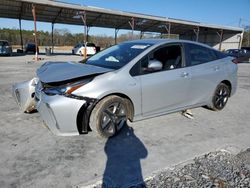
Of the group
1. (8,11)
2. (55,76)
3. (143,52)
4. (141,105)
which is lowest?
(141,105)

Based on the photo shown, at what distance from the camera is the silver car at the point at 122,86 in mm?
3369

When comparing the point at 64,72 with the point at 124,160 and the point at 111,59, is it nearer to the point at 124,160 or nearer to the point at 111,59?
the point at 111,59

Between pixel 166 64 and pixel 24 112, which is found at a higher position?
pixel 166 64

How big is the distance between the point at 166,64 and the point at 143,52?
1.91 feet

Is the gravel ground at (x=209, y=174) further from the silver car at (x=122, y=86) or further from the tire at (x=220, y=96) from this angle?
the tire at (x=220, y=96)

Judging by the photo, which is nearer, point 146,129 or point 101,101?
point 101,101

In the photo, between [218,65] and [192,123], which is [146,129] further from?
[218,65]

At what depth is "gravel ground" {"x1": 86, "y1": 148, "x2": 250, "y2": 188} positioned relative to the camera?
2.58 m

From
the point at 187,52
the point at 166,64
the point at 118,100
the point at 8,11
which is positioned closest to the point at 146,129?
the point at 118,100

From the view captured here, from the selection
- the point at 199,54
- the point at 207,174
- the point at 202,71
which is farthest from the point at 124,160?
the point at 199,54

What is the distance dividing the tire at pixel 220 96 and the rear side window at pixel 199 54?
0.70m

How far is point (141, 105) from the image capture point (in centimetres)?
393

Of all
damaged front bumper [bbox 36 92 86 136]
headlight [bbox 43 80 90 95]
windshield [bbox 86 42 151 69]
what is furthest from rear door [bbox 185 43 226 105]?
damaged front bumper [bbox 36 92 86 136]

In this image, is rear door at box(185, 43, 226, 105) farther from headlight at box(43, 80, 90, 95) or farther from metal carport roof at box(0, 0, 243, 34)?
metal carport roof at box(0, 0, 243, 34)
